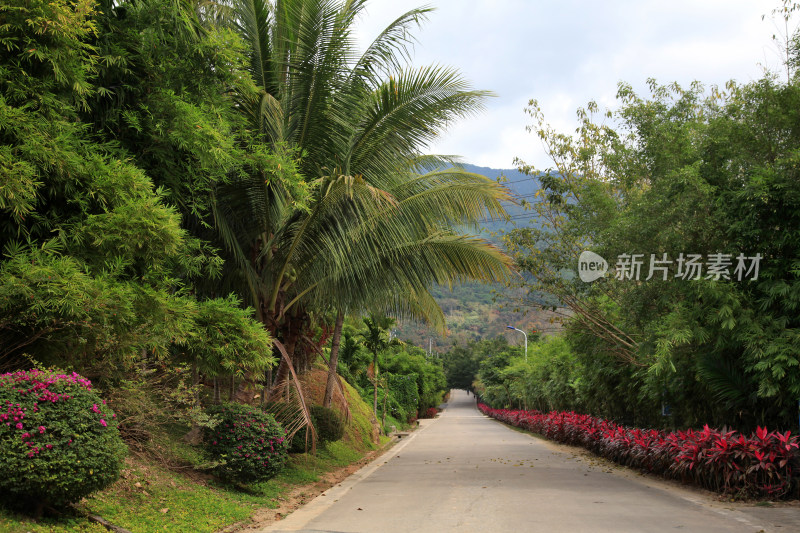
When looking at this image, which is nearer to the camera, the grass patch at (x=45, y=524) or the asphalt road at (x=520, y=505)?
the grass patch at (x=45, y=524)

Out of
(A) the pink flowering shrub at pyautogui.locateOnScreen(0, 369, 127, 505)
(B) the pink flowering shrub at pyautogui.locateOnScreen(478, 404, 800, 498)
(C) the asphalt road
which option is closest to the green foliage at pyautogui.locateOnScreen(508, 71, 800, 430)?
(B) the pink flowering shrub at pyautogui.locateOnScreen(478, 404, 800, 498)

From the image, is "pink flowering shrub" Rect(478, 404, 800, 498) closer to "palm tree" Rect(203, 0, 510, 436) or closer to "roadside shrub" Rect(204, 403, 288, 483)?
"palm tree" Rect(203, 0, 510, 436)

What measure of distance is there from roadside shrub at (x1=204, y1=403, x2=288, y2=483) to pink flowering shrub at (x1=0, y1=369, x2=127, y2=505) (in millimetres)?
3328

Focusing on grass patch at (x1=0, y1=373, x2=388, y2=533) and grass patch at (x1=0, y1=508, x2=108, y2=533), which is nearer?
grass patch at (x1=0, y1=508, x2=108, y2=533)

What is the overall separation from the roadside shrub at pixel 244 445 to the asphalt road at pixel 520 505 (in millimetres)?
873

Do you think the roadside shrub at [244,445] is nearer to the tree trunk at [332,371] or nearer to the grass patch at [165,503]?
the grass patch at [165,503]

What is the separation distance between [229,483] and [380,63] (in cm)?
747

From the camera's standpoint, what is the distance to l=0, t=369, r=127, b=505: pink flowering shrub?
17.1ft

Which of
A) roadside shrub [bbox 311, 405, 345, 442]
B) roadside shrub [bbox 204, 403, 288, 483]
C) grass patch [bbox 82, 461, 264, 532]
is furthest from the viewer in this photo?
roadside shrub [bbox 311, 405, 345, 442]

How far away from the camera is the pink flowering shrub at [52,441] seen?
521 cm

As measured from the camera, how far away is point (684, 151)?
10.2 metres

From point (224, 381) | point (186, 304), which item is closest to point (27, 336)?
point (186, 304)

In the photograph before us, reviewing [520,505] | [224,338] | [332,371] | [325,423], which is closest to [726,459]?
[520,505]

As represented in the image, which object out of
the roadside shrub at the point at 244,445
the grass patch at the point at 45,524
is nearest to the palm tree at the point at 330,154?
the roadside shrub at the point at 244,445
